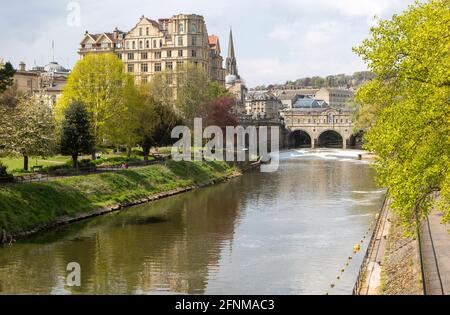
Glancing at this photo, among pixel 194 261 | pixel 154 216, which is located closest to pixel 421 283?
pixel 194 261

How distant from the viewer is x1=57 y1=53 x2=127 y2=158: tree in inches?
2943

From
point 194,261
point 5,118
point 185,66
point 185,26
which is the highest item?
point 185,26

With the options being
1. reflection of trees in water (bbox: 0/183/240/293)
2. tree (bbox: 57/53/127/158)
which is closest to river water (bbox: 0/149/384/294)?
reflection of trees in water (bbox: 0/183/240/293)

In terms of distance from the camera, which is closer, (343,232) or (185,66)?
(343,232)

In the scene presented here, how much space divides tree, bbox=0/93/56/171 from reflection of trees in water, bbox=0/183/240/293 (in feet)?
26.7

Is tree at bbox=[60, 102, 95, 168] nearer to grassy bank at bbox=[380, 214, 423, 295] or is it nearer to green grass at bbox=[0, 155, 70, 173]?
green grass at bbox=[0, 155, 70, 173]

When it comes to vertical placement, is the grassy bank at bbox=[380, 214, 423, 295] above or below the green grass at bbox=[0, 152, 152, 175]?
below

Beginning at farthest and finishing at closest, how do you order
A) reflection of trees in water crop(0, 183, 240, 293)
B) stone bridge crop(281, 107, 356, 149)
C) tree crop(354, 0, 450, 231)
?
stone bridge crop(281, 107, 356, 149)
reflection of trees in water crop(0, 183, 240, 293)
tree crop(354, 0, 450, 231)

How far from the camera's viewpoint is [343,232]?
47.0m

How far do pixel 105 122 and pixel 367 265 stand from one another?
46.9 meters

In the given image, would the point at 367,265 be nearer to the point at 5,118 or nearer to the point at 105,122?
the point at 5,118

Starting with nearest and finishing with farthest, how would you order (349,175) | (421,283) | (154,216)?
(421,283), (154,216), (349,175)

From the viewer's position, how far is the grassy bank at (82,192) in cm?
4703

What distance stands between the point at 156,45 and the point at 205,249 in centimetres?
9530
